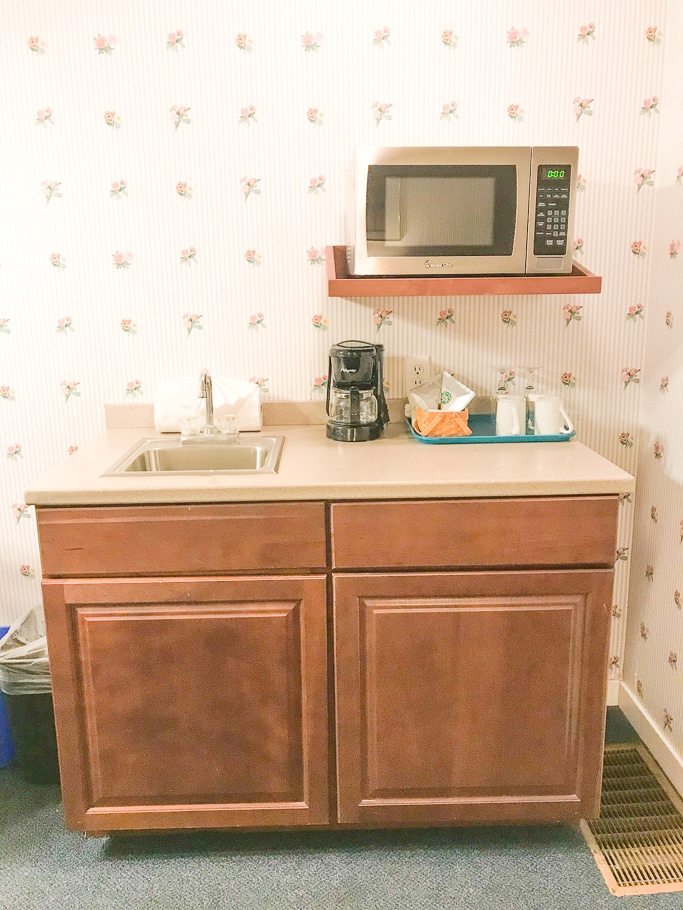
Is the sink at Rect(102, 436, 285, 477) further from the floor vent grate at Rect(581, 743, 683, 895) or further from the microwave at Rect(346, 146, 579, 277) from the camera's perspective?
the floor vent grate at Rect(581, 743, 683, 895)

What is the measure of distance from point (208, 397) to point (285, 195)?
1.93ft

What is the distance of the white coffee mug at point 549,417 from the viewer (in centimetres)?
197

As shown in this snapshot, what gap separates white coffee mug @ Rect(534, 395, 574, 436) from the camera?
1.97m

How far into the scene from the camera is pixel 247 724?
1.70 m

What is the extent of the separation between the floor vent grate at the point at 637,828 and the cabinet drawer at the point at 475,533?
69 cm

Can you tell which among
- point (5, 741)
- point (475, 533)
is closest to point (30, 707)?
point (5, 741)

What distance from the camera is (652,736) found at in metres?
2.14

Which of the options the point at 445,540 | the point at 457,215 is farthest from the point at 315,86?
the point at 445,540

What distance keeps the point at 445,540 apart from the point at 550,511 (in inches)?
8.9

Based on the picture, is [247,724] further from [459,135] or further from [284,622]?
[459,135]

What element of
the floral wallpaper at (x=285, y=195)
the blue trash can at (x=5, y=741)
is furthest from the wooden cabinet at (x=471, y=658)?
the blue trash can at (x=5, y=741)

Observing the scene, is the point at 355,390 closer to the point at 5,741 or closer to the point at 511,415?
the point at 511,415

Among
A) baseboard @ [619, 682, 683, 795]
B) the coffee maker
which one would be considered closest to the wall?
baseboard @ [619, 682, 683, 795]

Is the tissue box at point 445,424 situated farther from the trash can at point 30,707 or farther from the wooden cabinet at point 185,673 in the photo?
the trash can at point 30,707
